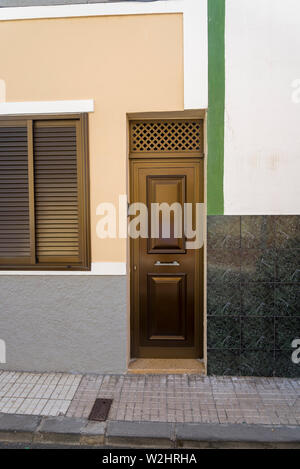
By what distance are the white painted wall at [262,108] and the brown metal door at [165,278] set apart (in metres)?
0.63

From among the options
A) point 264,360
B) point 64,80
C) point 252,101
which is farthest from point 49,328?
point 252,101

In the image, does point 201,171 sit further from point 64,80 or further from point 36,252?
point 36,252

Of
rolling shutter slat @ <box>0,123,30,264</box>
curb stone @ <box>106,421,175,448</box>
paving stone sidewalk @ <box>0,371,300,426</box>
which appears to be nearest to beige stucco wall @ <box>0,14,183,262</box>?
rolling shutter slat @ <box>0,123,30,264</box>

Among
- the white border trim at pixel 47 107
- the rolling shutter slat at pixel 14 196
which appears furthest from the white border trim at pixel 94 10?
the rolling shutter slat at pixel 14 196

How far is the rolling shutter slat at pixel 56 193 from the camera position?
3.99 meters

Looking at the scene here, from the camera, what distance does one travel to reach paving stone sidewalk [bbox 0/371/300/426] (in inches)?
124

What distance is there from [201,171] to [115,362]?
9.08ft

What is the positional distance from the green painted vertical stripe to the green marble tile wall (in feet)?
1.05

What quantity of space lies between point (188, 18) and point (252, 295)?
352 centimetres

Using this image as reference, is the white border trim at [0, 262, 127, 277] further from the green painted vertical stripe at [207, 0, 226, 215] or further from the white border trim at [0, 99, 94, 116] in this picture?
the white border trim at [0, 99, 94, 116]

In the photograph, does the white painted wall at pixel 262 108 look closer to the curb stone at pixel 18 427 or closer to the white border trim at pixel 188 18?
the white border trim at pixel 188 18

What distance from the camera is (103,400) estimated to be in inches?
135

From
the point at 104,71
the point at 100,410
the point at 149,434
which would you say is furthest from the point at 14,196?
the point at 149,434

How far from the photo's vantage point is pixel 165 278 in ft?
13.9
